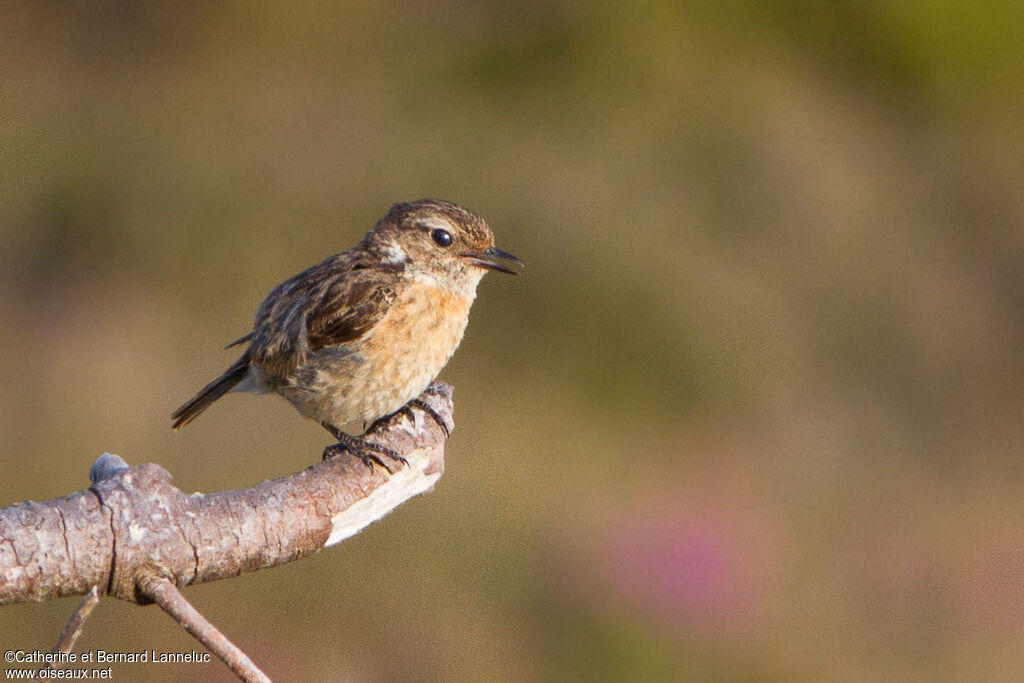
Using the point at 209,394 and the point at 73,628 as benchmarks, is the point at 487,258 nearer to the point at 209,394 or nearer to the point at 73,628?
the point at 209,394

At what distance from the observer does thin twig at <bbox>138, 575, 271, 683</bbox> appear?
9.15 feet

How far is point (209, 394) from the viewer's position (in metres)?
5.05

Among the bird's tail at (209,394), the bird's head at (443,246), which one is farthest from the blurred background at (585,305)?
the bird's head at (443,246)

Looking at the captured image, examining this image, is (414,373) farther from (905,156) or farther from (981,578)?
(905,156)

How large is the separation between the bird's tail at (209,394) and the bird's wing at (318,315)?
0.43 feet

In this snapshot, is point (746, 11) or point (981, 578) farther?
point (746, 11)

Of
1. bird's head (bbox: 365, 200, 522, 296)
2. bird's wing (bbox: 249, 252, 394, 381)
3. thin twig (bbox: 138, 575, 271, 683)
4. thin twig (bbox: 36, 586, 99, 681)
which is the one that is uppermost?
bird's head (bbox: 365, 200, 522, 296)

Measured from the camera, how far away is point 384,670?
7.00 m

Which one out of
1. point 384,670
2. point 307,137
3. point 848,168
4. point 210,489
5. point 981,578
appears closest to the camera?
point 384,670

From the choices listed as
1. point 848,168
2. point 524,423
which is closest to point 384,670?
point 524,423

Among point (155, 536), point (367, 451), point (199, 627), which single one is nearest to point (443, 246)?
point (367, 451)

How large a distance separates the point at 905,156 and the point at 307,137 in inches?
196

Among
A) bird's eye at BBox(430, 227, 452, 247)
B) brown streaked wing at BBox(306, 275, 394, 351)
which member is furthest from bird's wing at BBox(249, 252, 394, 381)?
bird's eye at BBox(430, 227, 452, 247)

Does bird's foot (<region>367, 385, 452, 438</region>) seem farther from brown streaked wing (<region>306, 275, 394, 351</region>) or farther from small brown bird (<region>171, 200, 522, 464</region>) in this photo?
brown streaked wing (<region>306, 275, 394, 351</region>)
